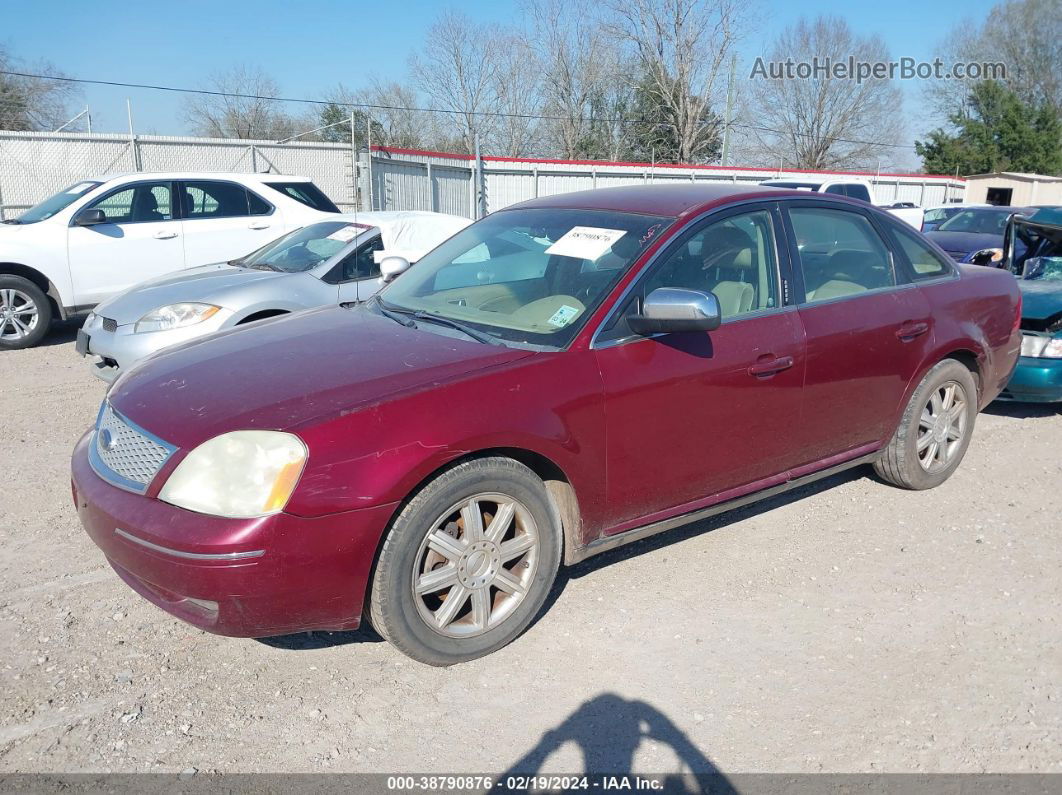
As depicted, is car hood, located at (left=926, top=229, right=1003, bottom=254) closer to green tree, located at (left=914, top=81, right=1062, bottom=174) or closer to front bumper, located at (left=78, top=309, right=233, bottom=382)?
front bumper, located at (left=78, top=309, right=233, bottom=382)

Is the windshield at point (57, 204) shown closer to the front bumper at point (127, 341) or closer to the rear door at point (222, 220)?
the rear door at point (222, 220)

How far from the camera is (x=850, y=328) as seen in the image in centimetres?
422

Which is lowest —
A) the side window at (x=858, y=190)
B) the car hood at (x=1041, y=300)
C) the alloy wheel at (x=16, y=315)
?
the alloy wheel at (x=16, y=315)

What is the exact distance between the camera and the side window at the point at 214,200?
374 inches

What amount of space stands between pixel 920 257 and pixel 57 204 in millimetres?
8604

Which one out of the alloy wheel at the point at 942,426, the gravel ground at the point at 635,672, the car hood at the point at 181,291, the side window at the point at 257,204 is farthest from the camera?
the side window at the point at 257,204

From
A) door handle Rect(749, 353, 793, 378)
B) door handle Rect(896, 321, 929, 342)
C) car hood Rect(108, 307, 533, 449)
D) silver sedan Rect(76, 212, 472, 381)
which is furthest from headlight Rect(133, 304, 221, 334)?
door handle Rect(896, 321, 929, 342)

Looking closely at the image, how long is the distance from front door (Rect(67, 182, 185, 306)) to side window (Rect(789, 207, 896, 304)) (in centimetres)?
735

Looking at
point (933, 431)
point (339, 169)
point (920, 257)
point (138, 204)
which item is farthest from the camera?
point (339, 169)

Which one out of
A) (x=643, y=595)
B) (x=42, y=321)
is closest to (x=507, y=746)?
(x=643, y=595)

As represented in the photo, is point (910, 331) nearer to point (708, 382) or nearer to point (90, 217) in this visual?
point (708, 382)

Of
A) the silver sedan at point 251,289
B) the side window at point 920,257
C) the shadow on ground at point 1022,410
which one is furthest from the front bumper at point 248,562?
the shadow on ground at point 1022,410

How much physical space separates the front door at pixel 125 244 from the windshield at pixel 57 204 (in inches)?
11.7

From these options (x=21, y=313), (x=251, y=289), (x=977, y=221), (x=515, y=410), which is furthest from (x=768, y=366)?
(x=977, y=221)
